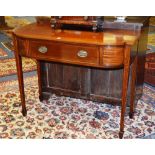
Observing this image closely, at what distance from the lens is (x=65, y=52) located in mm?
1555

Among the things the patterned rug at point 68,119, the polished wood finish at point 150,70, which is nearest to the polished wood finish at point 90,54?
the patterned rug at point 68,119

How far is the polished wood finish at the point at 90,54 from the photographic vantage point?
4.82ft

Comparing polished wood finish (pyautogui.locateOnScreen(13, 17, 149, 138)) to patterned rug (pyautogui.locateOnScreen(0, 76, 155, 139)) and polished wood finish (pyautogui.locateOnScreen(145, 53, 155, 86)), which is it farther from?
polished wood finish (pyautogui.locateOnScreen(145, 53, 155, 86))

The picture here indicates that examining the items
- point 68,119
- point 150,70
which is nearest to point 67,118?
point 68,119

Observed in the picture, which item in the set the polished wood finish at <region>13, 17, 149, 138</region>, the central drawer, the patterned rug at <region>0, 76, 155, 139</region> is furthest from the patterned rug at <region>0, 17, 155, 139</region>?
the central drawer

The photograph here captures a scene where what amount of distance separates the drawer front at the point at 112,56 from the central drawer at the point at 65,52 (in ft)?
0.14

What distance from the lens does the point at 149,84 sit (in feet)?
8.62

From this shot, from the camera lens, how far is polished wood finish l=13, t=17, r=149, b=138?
1.47 meters

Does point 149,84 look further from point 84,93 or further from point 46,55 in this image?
point 46,55

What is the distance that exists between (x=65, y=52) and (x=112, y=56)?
0.30m
